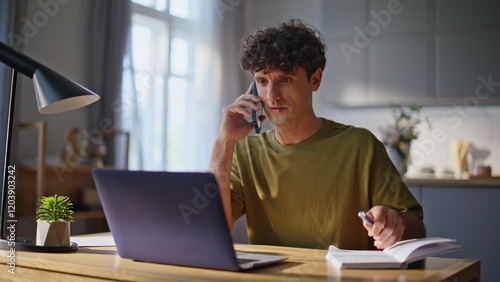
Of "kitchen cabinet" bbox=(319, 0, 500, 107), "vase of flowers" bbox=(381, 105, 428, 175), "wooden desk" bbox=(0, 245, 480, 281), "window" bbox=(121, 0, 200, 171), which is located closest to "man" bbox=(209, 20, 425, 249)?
"wooden desk" bbox=(0, 245, 480, 281)

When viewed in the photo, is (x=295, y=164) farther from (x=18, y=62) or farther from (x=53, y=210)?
(x=18, y=62)

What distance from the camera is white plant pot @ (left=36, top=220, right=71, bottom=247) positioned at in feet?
4.77

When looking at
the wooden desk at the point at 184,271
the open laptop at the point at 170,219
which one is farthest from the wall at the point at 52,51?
the open laptop at the point at 170,219

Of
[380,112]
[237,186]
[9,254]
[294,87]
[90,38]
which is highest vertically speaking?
[90,38]

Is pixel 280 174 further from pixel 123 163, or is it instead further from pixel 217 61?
pixel 217 61

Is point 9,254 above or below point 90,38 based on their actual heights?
below

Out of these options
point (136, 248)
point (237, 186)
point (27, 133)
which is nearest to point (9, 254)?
point (136, 248)

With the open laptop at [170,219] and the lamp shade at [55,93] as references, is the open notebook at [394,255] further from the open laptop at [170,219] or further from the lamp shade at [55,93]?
the lamp shade at [55,93]

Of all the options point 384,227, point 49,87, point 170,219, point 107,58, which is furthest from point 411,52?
point 170,219

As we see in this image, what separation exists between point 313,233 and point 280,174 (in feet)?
0.70

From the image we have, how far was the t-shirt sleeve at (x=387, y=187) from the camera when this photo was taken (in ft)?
5.57

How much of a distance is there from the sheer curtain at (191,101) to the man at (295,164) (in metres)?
2.55

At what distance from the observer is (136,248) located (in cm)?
126

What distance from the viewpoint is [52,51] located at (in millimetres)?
3998
